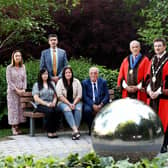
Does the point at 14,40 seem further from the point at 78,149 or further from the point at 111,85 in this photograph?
the point at 78,149

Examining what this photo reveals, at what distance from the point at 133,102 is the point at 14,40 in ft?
31.4

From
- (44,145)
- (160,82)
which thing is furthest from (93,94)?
(160,82)

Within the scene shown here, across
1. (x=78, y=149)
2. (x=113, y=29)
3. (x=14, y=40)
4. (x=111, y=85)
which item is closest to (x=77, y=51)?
(x=113, y=29)

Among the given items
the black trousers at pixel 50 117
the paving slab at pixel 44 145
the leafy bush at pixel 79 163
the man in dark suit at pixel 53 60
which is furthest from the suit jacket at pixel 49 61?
the leafy bush at pixel 79 163

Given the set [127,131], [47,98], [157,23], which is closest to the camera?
[127,131]

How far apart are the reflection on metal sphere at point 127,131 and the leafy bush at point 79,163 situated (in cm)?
123

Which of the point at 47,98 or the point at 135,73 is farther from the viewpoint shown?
the point at 47,98

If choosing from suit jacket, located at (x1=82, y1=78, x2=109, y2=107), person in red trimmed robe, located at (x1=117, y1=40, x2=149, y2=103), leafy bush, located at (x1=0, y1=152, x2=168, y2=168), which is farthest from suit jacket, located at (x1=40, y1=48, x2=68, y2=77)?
leafy bush, located at (x1=0, y1=152, x2=168, y2=168)

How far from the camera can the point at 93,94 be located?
12398mm

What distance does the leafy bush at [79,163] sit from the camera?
5.38 metres

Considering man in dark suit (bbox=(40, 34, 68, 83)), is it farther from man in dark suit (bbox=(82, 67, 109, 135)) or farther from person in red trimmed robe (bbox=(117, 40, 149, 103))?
person in red trimmed robe (bbox=(117, 40, 149, 103))

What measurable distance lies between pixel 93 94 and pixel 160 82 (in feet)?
8.25

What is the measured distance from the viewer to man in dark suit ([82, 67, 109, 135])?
12297mm

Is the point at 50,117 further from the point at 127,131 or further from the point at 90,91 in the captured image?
the point at 127,131
